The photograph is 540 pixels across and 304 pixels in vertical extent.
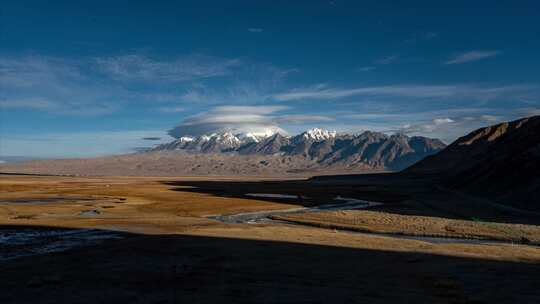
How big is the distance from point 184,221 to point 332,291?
30921 mm

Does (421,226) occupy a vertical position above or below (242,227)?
below

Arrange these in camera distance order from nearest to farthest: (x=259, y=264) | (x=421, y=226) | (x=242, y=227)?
(x=259, y=264)
(x=242, y=227)
(x=421, y=226)

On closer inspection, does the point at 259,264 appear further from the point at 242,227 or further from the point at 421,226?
the point at 421,226

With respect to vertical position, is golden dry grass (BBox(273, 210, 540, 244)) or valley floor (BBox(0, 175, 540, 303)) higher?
valley floor (BBox(0, 175, 540, 303))

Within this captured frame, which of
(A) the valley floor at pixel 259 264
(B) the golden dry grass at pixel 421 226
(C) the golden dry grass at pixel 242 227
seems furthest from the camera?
(B) the golden dry grass at pixel 421 226

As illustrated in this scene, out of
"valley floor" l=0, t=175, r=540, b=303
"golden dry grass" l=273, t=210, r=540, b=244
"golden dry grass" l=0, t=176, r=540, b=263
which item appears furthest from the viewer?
"golden dry grass" l=273, t=210, r=540, b=244

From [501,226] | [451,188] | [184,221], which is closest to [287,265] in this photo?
[184,221]

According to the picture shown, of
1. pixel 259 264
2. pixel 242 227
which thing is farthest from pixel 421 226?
pixel 259 264

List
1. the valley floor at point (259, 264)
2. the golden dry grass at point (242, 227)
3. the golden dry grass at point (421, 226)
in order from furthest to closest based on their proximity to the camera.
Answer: the golden dry grass at point (421, 226)
the golden dry grass at point (242, 227)
the valley floor at point (259, 264)

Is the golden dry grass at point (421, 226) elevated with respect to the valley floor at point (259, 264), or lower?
lower

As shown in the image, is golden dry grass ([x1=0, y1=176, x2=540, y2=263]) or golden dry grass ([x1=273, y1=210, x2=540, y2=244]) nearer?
golden dry grass ([x1=0, y1=176, x2=540, y2=263])

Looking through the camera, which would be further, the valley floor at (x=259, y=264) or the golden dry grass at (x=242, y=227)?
the golden dry grass at (x=242, y=227)

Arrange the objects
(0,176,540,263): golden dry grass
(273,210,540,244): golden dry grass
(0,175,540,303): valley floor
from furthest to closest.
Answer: (273,210,540,244): golden dry grass < (0,176,540,263): golden dry grass < (0,175,540,303): valley floor

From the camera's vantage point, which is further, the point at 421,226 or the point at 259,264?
the point at 421,226
